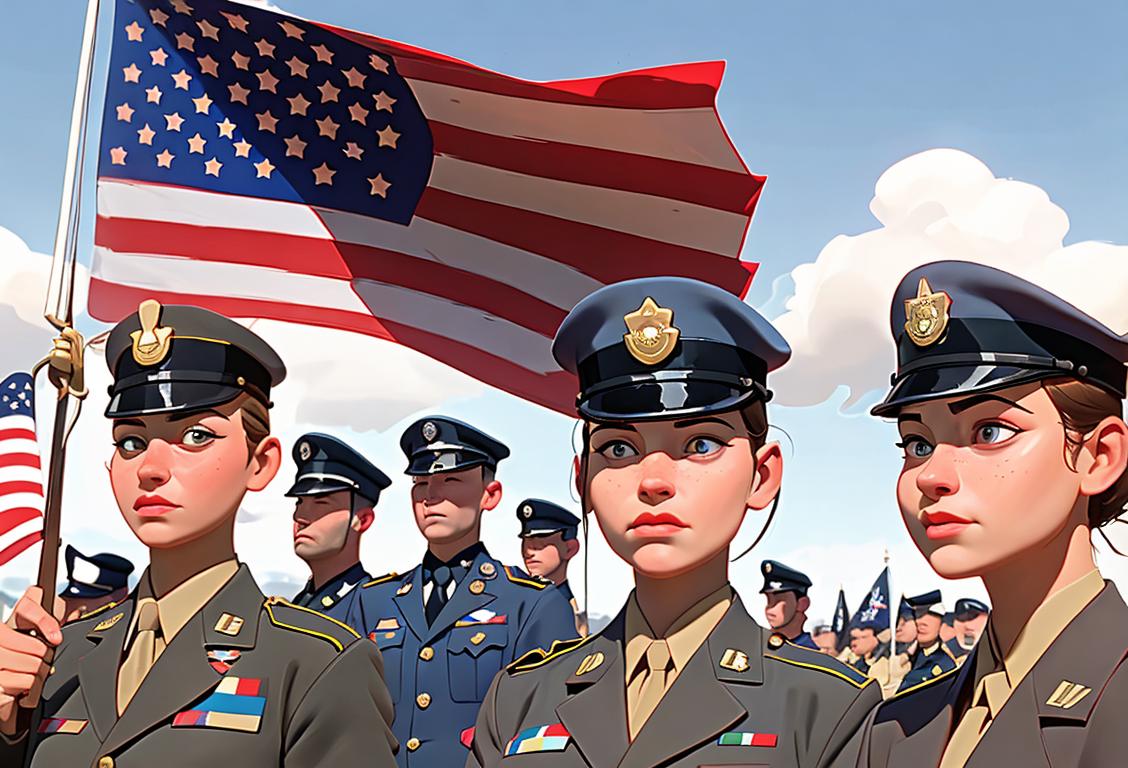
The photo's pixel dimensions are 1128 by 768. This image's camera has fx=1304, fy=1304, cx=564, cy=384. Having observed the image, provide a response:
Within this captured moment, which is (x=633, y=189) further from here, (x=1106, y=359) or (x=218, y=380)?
(x=1106, y=359)

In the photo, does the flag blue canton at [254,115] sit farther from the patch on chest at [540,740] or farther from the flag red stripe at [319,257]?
the patch on chest at [540,740]

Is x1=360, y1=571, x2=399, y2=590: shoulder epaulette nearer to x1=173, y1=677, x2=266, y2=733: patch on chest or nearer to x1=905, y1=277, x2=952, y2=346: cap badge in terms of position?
x1=173, y1=677, x2=266, y2=733: patch on chest

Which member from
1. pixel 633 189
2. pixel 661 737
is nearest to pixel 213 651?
pixel 661 737

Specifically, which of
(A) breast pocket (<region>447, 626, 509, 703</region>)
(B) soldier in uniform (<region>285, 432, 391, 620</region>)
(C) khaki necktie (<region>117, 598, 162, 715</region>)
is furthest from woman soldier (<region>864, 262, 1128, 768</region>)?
(B) soldier in uniform (<region>285, 432, 391, 620</region>)

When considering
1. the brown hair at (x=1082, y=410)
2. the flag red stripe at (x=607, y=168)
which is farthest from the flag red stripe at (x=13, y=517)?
the brown hair at (x=1082, y=410)

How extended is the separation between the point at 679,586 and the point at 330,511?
4.69 metres

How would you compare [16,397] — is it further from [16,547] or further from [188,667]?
Result: [188,667]

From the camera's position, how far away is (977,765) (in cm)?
248

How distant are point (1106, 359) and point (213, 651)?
2.32 meters

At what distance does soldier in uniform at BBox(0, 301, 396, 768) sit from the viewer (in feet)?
11.0

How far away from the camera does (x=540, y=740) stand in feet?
10.5

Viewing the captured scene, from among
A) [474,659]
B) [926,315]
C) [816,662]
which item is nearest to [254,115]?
[474,659]

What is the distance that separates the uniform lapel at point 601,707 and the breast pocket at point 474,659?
296 centimetres

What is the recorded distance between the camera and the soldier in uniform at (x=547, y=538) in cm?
1059
